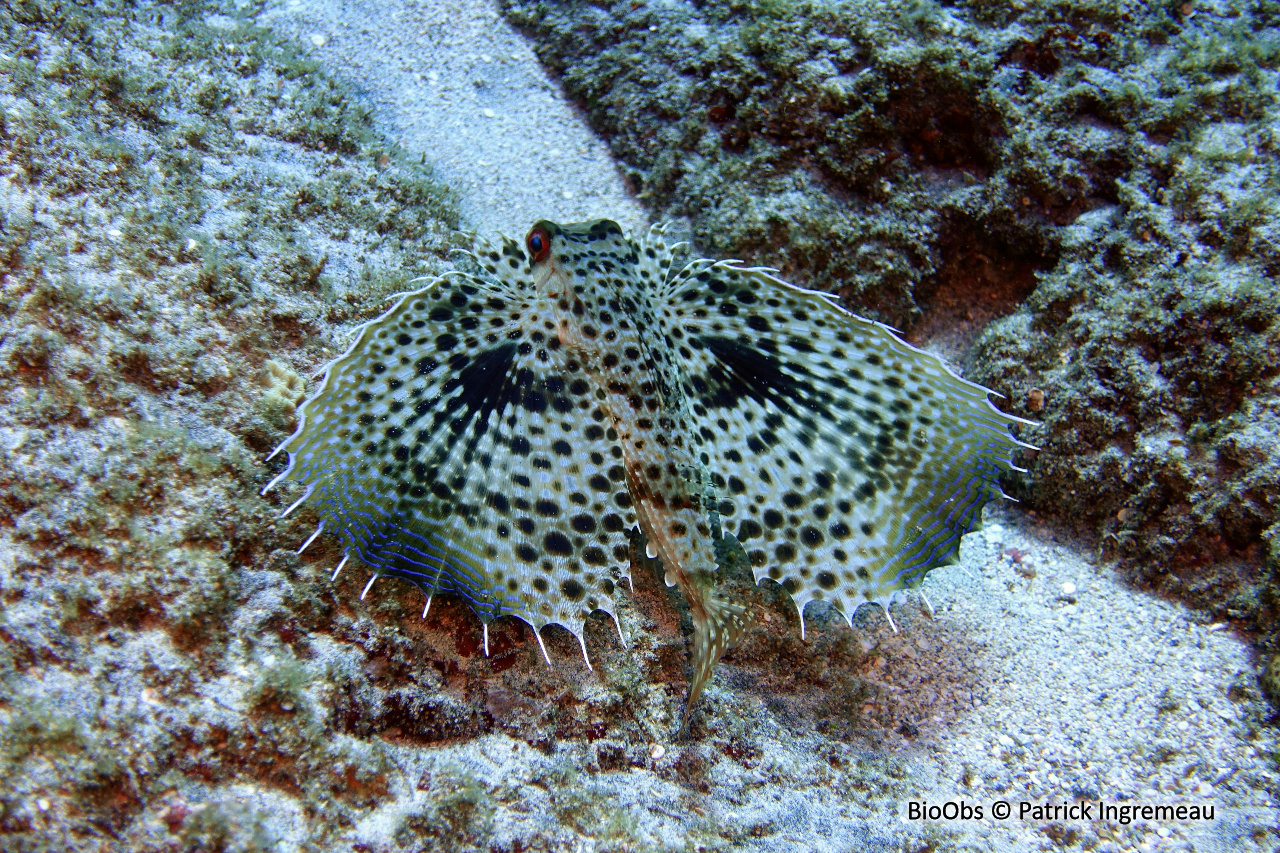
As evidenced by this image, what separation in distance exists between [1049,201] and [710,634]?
3.52 meters

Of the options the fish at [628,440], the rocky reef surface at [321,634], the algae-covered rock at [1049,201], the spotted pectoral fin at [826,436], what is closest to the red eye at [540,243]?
the fish at [628,440]

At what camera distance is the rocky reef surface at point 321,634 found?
229 centimetres

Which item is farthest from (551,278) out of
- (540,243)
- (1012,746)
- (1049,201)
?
(1049,201)

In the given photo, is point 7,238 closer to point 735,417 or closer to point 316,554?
point 316,554

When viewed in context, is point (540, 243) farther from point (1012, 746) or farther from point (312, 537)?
point (1012, 746)

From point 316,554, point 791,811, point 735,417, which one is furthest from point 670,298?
point 791,811

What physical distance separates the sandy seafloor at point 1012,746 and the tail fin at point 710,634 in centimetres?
28

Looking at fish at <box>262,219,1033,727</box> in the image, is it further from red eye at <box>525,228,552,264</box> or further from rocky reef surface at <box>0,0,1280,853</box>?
rocky reef surface at <box>0,0,1280,853</box>

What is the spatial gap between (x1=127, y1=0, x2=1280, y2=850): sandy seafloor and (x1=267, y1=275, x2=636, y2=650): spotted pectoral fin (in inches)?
27.5

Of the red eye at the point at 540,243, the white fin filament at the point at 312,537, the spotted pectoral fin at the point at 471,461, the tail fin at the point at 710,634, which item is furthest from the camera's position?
the red eye at the point at 540,243

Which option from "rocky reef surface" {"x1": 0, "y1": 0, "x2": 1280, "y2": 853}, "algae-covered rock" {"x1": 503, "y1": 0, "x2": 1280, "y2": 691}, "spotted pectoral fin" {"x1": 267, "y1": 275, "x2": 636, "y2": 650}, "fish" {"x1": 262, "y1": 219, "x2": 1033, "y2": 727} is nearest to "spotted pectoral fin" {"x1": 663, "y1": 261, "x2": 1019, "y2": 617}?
"fish" {"x1": 262, "y1": 219, "x2": 1033, "y2": 727}

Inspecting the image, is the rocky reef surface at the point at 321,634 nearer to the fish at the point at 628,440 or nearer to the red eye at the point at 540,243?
the fish at the point at 628,440

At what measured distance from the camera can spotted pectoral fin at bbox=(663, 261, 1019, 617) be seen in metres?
3.32

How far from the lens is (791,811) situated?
9.25 feet
